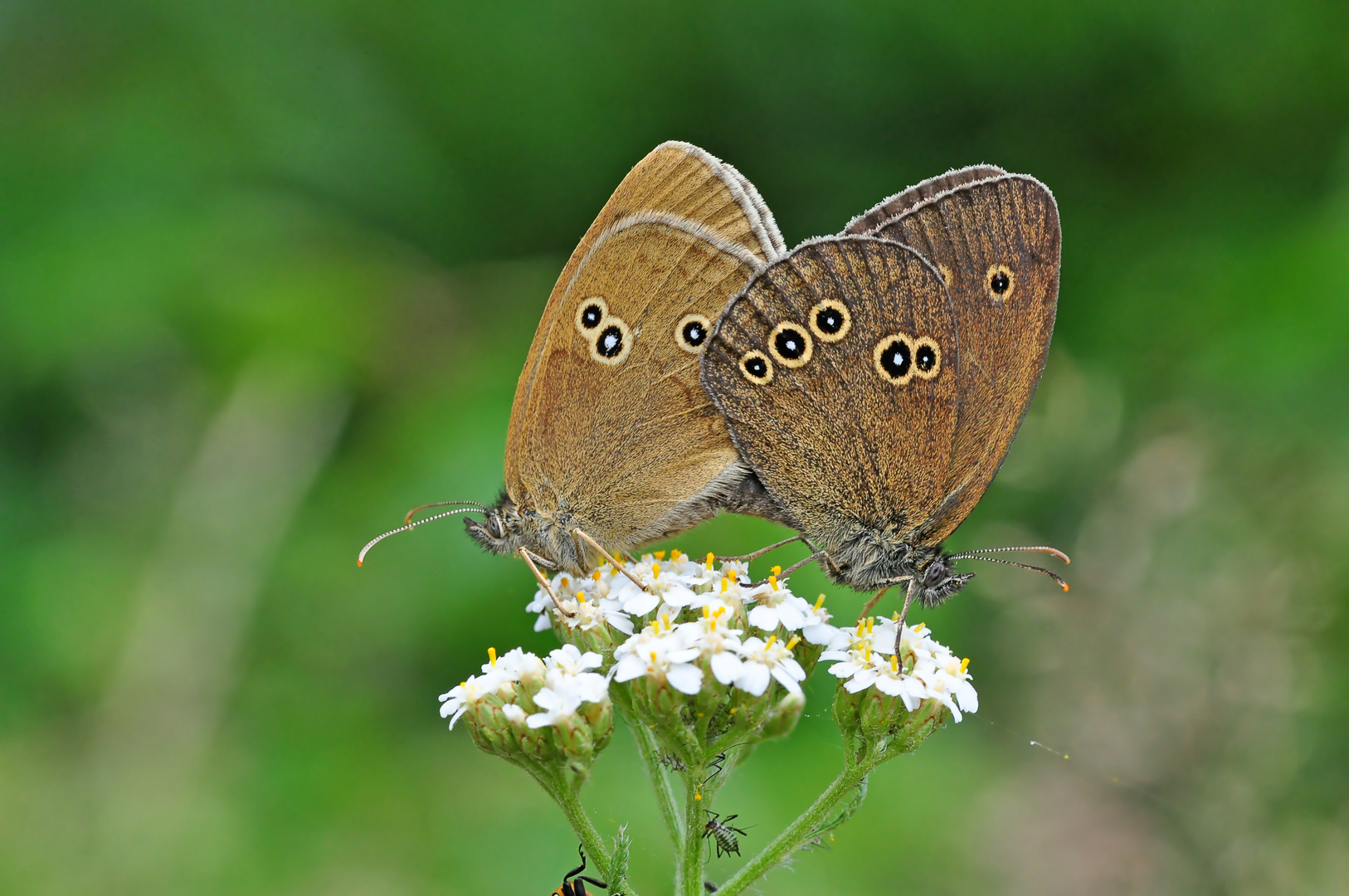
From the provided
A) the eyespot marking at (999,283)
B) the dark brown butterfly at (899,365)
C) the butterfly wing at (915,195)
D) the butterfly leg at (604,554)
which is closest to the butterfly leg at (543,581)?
the butterfly leg at (604,554)

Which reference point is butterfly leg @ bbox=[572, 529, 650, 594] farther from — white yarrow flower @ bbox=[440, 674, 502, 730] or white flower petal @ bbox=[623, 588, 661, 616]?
white yarrow flower @ bbox=[440, 674, 502, 730]

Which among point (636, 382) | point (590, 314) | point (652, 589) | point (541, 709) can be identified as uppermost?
point (590, 314)

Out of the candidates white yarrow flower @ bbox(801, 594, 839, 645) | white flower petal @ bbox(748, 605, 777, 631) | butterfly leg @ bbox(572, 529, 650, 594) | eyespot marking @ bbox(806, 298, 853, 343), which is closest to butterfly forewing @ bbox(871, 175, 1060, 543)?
eyespot marking @ bbox(806, 298, 853, 343)

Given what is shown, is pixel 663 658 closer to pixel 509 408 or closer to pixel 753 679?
pixel 753 679

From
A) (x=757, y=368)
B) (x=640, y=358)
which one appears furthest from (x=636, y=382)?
(x=757, y=368)

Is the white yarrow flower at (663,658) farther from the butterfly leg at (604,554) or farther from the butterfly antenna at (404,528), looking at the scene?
the butterfly antenna at (404,528)

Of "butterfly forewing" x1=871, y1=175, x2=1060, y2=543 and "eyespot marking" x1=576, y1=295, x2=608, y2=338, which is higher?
"eyespot marking" x1=576, y1=295, x2=608, y2=338
